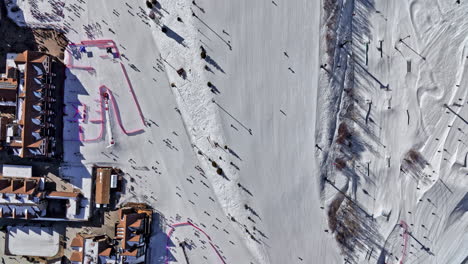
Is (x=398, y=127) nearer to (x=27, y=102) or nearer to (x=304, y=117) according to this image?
(x=304, y=117)

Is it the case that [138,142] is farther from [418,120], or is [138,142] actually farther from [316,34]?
[418,120]

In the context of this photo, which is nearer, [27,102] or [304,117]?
[27,102]

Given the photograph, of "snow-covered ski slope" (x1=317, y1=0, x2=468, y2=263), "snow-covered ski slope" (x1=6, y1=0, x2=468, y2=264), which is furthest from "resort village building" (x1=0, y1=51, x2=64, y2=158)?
"snow-covered ski slope" (x1=317, y1=0, x2=468, y2=263)

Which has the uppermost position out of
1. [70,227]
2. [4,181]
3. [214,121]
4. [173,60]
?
[173,60]

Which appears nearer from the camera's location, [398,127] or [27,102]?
[27,102]

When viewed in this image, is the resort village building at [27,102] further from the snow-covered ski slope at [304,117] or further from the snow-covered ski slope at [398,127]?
the snow-covered ski slope at [398,127]

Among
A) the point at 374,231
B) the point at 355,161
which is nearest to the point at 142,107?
the point at 355,161

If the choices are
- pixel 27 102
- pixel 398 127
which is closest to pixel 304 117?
pixel 398 127

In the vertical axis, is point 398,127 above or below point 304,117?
below

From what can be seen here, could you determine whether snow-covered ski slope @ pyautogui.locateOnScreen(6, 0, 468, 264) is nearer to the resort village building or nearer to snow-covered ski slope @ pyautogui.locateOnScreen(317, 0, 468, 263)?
snow-covered ski slope @ pyautogui.locateOnScreen(317, 0, 468, 263)
